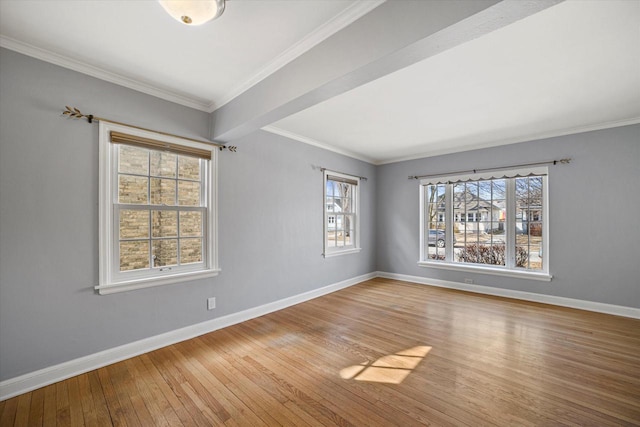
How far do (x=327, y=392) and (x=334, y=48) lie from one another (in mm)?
2513

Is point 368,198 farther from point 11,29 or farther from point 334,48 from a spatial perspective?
point 11,29

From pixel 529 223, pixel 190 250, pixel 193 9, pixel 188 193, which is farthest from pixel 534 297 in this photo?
pixel 193 9

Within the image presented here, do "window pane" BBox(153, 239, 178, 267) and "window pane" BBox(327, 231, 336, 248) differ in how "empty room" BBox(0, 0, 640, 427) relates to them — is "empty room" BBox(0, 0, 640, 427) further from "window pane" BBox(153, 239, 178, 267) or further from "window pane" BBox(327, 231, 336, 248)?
"window pane" BBox(327, 231, 336, 248)

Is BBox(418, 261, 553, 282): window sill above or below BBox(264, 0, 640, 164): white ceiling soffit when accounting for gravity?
below

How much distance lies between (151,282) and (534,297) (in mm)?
5299

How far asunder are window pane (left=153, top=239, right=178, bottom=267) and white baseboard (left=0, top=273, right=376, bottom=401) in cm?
73

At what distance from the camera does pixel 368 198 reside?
577 cm

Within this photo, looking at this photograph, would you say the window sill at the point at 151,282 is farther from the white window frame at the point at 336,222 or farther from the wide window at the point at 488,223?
the wide window at the point at 488,223

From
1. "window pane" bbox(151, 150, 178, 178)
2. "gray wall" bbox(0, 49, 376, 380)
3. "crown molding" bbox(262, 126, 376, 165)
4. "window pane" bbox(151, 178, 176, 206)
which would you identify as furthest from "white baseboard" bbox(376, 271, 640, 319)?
"window pane" bbox(151, 150, 178, 178)

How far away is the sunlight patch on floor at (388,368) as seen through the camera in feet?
7.21

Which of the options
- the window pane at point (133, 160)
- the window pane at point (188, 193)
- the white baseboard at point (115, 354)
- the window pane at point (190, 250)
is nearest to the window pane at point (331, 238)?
the white baseboard at point (115, 354)

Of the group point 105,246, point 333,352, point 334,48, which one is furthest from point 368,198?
point 105,246

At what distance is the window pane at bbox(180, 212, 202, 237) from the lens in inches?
117

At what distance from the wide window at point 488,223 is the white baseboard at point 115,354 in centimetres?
334
